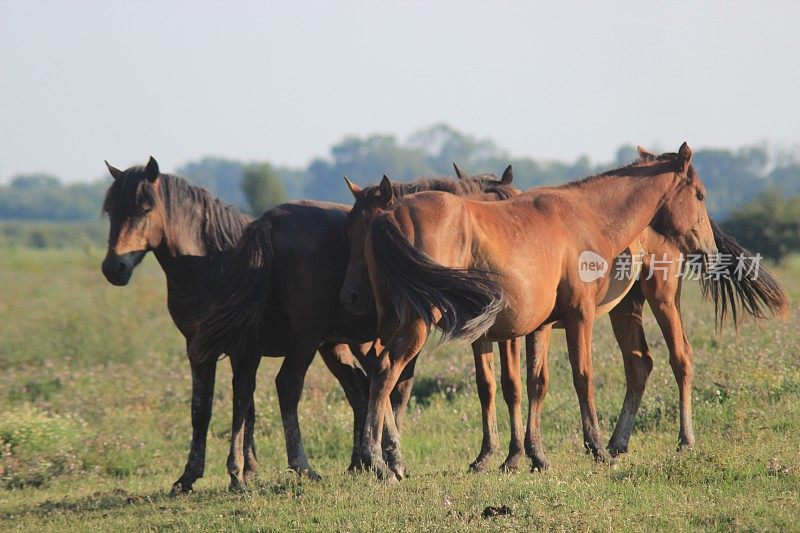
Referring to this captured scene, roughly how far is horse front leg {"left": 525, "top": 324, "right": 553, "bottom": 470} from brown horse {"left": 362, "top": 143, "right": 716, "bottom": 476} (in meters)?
0.09

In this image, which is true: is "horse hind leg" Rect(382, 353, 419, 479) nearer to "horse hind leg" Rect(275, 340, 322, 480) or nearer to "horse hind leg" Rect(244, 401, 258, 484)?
"horse hind leg" Rect(275, 340, 322, 480)

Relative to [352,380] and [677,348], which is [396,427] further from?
[677,348]

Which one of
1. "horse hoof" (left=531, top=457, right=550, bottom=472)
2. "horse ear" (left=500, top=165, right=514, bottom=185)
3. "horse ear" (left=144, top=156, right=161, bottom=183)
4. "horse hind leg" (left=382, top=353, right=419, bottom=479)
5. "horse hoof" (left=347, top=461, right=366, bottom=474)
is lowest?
"horse hoof" (left=347, top=461, right=366, bottom=474)

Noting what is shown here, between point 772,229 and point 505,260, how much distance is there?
23.1 meters

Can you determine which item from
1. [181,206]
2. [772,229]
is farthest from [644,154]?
[772,229]

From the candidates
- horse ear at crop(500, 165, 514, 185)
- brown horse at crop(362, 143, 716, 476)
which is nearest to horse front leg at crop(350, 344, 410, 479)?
brown horse at crop(362, 143, 716, 476)

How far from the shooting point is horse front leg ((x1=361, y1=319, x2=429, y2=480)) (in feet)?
21.5

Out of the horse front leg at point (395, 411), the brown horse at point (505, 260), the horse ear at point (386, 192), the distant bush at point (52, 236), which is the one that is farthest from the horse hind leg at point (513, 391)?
the distant bush at point (52, 236)

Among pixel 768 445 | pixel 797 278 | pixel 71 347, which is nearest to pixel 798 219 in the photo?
pixel 797 278

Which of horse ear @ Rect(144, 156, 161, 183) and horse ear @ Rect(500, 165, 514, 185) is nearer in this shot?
horse ear @ Rect(144, 156, 161, 183)

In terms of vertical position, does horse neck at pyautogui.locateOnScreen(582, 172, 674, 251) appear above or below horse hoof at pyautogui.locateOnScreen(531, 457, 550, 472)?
above

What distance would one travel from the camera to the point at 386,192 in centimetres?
724

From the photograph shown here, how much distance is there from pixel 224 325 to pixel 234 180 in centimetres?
11493

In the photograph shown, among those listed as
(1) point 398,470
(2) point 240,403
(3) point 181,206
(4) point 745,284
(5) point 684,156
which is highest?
(5) point 684,156
